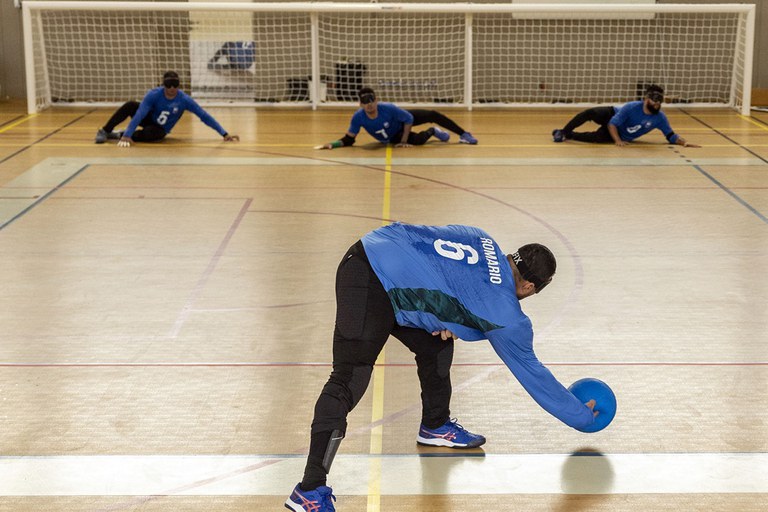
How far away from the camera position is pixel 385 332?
5.24 metres

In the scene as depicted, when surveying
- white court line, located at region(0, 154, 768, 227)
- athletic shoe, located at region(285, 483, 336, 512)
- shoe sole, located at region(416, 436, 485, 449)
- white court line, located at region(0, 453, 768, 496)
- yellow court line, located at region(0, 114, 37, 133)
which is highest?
A: yellow court line, located at region(0, 114, 37, 133)

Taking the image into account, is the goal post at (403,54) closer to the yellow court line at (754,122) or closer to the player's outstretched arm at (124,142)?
the yellow court line at (754,122)

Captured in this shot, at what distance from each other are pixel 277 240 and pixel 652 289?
3.74m

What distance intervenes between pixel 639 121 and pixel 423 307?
11228 millimetres

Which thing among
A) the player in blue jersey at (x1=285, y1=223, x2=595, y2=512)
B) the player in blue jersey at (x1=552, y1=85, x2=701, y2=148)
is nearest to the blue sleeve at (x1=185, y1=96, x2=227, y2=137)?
the player in blue jersey at (x1=552, y1=85, x2=701, y2=148)

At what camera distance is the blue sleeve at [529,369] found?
5031 millimetres

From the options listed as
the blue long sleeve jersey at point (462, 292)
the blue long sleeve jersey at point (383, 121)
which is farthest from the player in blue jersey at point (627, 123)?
the blue long sleeve jersey at point (462, 292)

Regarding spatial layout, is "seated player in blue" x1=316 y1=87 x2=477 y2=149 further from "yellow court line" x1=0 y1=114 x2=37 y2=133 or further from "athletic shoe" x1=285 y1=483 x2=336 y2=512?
"athletic shoe" x1=285 y1=483 x2=336 y2=512

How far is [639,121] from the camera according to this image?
51.1ft

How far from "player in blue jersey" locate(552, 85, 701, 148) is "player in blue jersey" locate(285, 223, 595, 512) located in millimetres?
10612

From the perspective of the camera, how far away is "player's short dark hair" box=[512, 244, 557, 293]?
5043mm

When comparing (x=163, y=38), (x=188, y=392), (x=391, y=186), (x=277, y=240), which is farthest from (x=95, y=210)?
(x=163, y=38)

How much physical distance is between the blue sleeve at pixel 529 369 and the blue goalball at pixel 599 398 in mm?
512

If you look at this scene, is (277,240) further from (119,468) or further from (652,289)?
(119,468)
